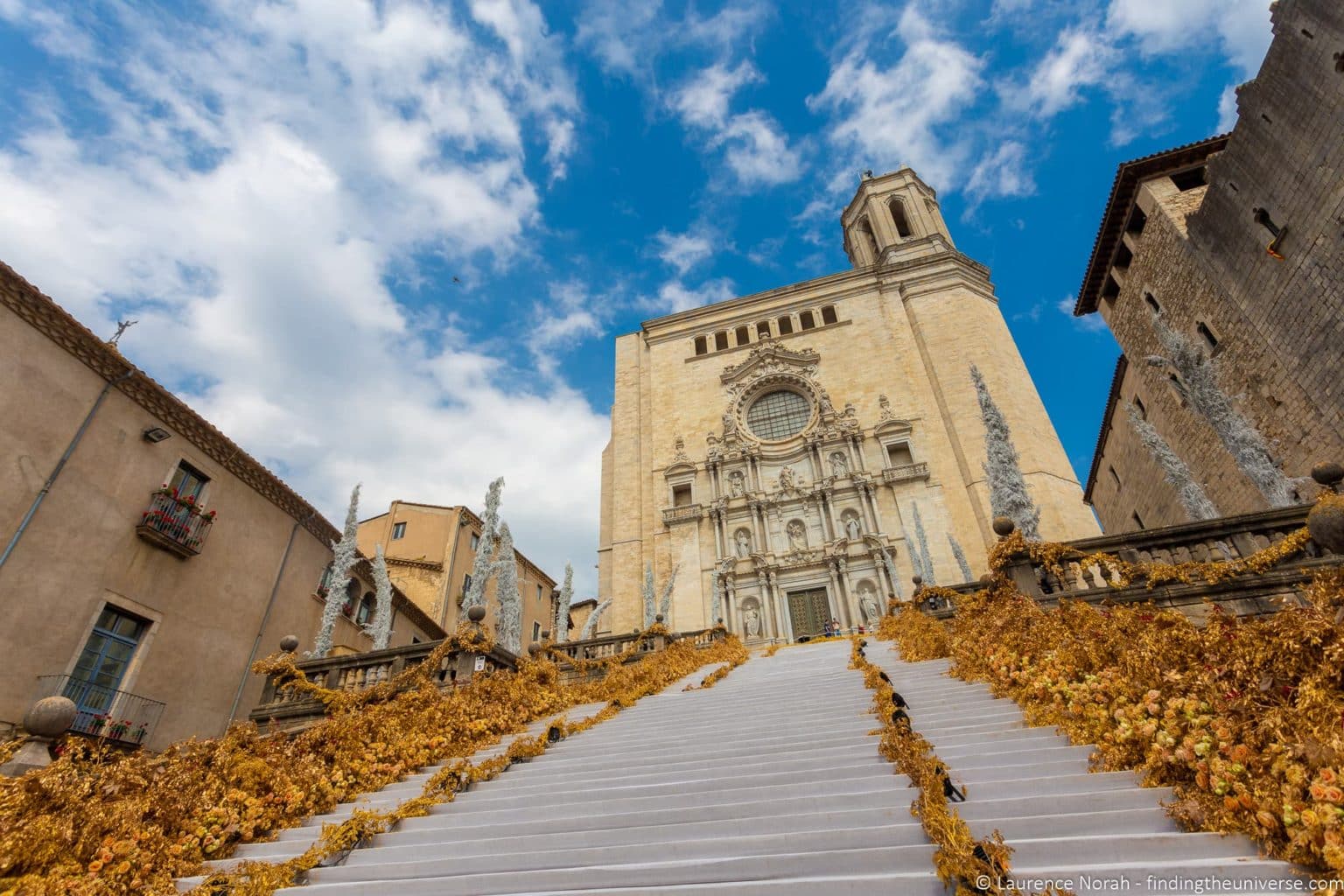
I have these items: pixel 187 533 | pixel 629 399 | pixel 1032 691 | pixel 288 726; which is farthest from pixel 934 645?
pixel 629 399

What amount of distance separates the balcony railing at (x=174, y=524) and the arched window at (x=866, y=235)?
38.0 m

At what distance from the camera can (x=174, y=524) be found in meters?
13.5

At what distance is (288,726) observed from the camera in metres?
9.28

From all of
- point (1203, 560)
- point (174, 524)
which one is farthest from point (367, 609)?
point (1203, 560)

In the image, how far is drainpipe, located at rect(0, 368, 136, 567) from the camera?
1061 centimetres

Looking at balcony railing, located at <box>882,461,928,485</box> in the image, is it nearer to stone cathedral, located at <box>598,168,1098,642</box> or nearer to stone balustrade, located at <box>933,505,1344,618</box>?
stone cathedral, located at <box>598,168,1098,642</box>

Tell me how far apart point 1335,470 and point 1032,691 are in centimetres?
547

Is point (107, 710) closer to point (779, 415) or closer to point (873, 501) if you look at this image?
point (873, 501)

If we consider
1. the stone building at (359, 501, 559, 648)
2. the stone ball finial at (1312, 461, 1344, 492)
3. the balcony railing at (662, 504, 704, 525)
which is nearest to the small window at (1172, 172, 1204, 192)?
the stone ball finial at (1312, 461, 1344, 492)

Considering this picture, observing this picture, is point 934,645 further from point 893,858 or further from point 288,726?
point 288,726

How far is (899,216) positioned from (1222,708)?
1687 inches

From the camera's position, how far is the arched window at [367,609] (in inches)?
834

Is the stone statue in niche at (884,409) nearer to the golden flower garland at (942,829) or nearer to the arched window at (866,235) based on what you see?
the arched window at (866,235)

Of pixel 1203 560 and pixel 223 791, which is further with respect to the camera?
pixel 1203 560
